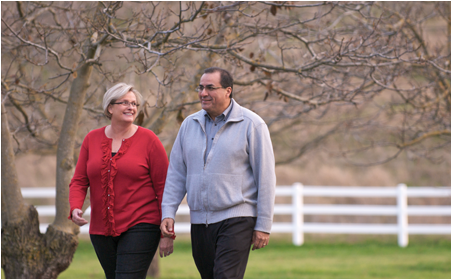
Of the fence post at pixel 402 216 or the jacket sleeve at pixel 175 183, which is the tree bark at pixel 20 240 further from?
the fence post at pixel 402 216

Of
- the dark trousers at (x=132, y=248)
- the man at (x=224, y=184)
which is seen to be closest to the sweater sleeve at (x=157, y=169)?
the man at (x=224, y=184)

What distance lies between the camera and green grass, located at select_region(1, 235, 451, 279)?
867 cm

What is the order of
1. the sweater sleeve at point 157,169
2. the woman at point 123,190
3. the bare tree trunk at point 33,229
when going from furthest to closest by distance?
1. the bare tree trunk at point 33,229
2. the sweater sleeve at point 157,169
3. the woman at point 123,190

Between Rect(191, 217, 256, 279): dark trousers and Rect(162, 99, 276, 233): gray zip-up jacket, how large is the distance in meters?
0.05

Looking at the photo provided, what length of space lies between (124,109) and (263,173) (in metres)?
1.06

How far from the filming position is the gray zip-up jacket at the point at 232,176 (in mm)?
3248

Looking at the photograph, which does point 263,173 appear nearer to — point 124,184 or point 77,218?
point 124,184

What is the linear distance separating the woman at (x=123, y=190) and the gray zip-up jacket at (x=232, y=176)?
19cm

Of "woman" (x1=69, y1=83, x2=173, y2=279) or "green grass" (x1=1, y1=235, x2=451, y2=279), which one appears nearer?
"woman" (x1=69, y1=83, x2=173, y2=279)

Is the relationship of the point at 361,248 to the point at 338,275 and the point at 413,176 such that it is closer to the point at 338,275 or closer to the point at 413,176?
the point at 338,275

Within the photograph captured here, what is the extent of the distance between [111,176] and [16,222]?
2172mm

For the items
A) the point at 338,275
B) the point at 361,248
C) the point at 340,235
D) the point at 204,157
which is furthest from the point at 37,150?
the point at 340,235

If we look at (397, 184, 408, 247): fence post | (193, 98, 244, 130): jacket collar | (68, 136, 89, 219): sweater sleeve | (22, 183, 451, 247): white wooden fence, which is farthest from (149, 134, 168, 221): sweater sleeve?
(397, 184, 408, 247): fence post

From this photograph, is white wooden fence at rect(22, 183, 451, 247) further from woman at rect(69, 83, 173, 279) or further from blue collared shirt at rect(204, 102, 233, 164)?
blue collared shirt at rect(204, 102, 233, 164)
